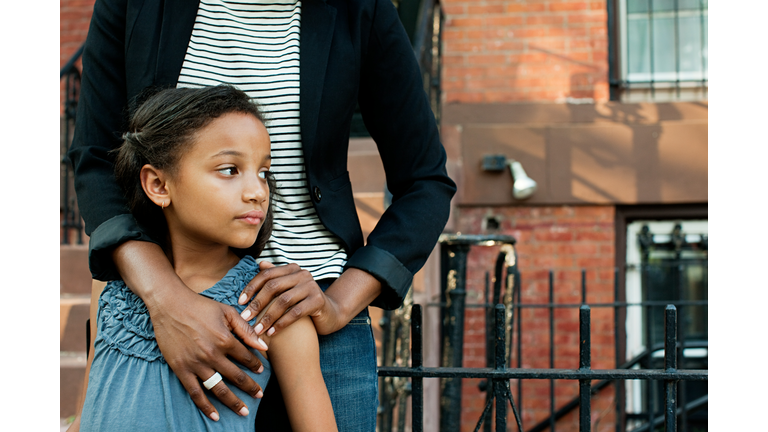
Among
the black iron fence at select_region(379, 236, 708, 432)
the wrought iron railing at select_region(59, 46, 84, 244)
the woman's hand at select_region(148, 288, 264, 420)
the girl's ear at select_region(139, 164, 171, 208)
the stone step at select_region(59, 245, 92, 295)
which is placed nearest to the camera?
the woman's hand at select_region(148, 288, 264, 420)

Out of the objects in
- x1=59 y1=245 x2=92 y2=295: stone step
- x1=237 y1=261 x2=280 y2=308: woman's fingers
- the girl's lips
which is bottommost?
x1=59 y1=245 x2=92 y2=295: stone step

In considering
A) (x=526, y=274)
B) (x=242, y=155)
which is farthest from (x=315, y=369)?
(x=526, y=274)

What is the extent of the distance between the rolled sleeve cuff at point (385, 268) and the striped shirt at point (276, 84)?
0.06 meters

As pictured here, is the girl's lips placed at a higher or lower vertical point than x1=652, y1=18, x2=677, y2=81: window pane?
lower

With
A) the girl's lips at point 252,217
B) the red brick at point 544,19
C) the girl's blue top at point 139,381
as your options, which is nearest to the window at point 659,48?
the red brick at point 544,19

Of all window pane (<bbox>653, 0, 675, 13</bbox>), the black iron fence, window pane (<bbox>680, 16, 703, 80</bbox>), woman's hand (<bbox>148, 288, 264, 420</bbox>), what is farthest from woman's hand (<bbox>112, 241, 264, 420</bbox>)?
window pane (<bbox>653, 0, 675, 13</bbox>)

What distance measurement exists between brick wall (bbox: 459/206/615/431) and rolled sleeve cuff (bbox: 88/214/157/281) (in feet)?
13.1

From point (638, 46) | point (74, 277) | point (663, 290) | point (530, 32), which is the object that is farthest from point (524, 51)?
point (74, 277)

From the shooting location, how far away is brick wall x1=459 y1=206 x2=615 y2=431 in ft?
16.6

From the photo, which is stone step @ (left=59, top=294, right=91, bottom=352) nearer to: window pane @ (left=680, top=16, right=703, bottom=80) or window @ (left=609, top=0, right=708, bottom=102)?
window @ (left=609, top=0, right=708, bottom=102)

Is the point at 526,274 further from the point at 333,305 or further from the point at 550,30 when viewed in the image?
the point at 333,305

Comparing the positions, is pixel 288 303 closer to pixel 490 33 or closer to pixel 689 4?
pixel 490 33

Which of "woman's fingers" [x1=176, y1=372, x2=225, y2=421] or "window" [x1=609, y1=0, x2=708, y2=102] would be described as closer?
"woman's fingers" [x1=176, y1=372, x2=225, y2=421]

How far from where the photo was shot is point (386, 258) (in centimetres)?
133
